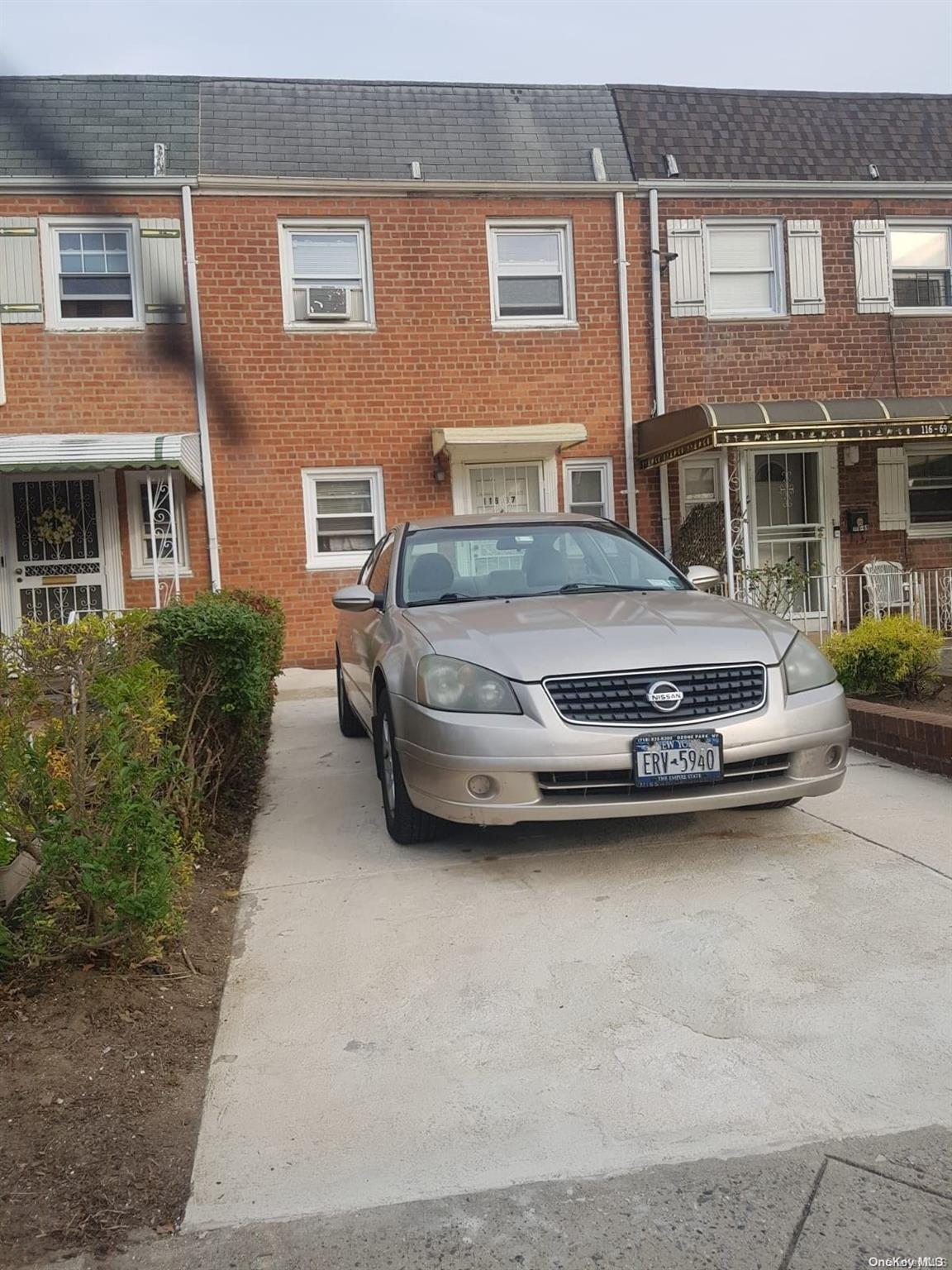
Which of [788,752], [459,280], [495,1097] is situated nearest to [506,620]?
[788,752]

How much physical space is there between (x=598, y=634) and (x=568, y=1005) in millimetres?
1710

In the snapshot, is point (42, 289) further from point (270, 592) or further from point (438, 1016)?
point (438, 1016)

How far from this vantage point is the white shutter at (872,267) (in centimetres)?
1335

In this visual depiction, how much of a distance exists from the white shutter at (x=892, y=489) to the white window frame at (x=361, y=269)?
6.72 meters

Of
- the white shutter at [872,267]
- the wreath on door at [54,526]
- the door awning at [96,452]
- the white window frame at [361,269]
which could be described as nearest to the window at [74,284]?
the door awning at [96,452]

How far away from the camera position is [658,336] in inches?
514

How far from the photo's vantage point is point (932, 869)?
4.16m

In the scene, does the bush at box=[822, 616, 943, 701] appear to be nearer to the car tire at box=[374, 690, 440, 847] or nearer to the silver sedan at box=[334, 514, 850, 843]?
the silver sedan at box=[334, 514, 850, 843]

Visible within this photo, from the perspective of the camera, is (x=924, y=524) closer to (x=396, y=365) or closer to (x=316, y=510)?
(x=396, y=365)

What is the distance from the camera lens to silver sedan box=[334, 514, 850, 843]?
4.09 metres

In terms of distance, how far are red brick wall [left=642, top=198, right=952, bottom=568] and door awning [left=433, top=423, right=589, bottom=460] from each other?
5.14 feet

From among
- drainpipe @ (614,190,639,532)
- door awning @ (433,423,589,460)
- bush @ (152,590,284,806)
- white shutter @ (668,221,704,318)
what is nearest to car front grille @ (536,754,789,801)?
bush @ (152,590,284,806)

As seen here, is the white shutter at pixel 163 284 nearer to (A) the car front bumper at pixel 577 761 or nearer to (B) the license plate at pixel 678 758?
(A) the car front bumper at pixel 577 761

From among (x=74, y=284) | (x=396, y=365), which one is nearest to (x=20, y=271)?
(x=74, y=284)
